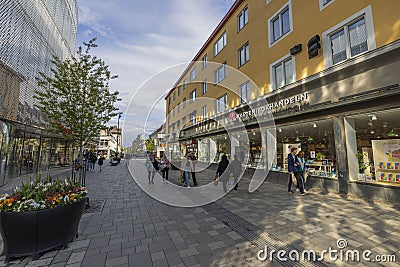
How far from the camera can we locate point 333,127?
8.09m

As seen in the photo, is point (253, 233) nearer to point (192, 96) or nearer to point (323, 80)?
point (323, 80)

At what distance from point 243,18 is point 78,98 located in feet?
47.7

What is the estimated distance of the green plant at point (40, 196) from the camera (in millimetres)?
3186

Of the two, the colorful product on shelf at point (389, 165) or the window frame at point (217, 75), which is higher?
the window frame at point (217, 75)

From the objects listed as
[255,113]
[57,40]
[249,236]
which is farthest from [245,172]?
[57,40]

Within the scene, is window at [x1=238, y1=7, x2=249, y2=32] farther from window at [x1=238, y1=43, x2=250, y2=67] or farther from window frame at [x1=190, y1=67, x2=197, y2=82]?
window frame at [x1=190, y1=67, x2=197, y2=82]

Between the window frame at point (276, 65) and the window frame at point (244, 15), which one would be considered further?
the window frame at point (244, 15)

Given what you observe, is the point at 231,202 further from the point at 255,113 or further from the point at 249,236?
the point at 255,113

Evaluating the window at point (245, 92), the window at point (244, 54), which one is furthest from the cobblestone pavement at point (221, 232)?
the window at point (244, 54)

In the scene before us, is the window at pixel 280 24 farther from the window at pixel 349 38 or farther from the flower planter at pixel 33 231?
the flower planter at pixel 33 231

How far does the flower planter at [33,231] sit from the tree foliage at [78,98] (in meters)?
3.77

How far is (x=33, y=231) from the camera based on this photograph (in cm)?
321

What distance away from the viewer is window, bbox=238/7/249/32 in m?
15.1

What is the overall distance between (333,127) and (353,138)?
0.81 meters
